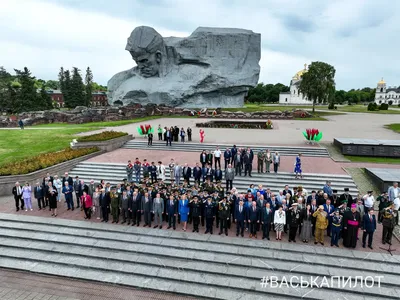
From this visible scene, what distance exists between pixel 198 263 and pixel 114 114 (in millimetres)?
→ 28609

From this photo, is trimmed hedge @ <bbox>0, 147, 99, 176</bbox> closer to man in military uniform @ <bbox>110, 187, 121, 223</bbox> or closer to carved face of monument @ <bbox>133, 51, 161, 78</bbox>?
man in military uniform @ <bbox>110, 187, 121, 223</bbox>

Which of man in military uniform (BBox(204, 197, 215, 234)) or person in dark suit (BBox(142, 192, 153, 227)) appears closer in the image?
man in military uniform (BBox(204, 197, 215, 234))

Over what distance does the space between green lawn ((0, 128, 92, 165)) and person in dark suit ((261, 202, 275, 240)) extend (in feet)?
46.9

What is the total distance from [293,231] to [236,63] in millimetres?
39960

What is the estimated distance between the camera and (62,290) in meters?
7.07

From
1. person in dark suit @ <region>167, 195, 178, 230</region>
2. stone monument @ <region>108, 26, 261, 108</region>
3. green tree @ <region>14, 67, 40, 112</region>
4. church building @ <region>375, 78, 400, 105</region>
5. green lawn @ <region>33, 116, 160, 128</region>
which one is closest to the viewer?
person in dark suit @ <region>167, 195, 178, 230</region>

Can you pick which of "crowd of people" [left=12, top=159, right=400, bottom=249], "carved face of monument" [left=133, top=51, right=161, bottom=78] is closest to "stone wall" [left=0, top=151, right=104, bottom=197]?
"crowd of people" [left=12, top=159, right=400, bottom=249]

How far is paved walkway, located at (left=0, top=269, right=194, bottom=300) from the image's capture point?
6816 mm

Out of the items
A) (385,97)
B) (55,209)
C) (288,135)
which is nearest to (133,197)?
(55,209)

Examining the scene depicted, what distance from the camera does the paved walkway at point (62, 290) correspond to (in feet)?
22.4

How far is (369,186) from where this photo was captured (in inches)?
488

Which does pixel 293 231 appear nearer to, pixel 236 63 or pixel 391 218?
pixel 391 218

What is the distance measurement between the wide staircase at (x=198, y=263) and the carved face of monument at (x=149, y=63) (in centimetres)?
3663

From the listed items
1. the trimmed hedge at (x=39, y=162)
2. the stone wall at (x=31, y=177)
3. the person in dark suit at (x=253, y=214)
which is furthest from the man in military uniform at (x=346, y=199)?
the trimmed hedge at (x=39, y=162)
